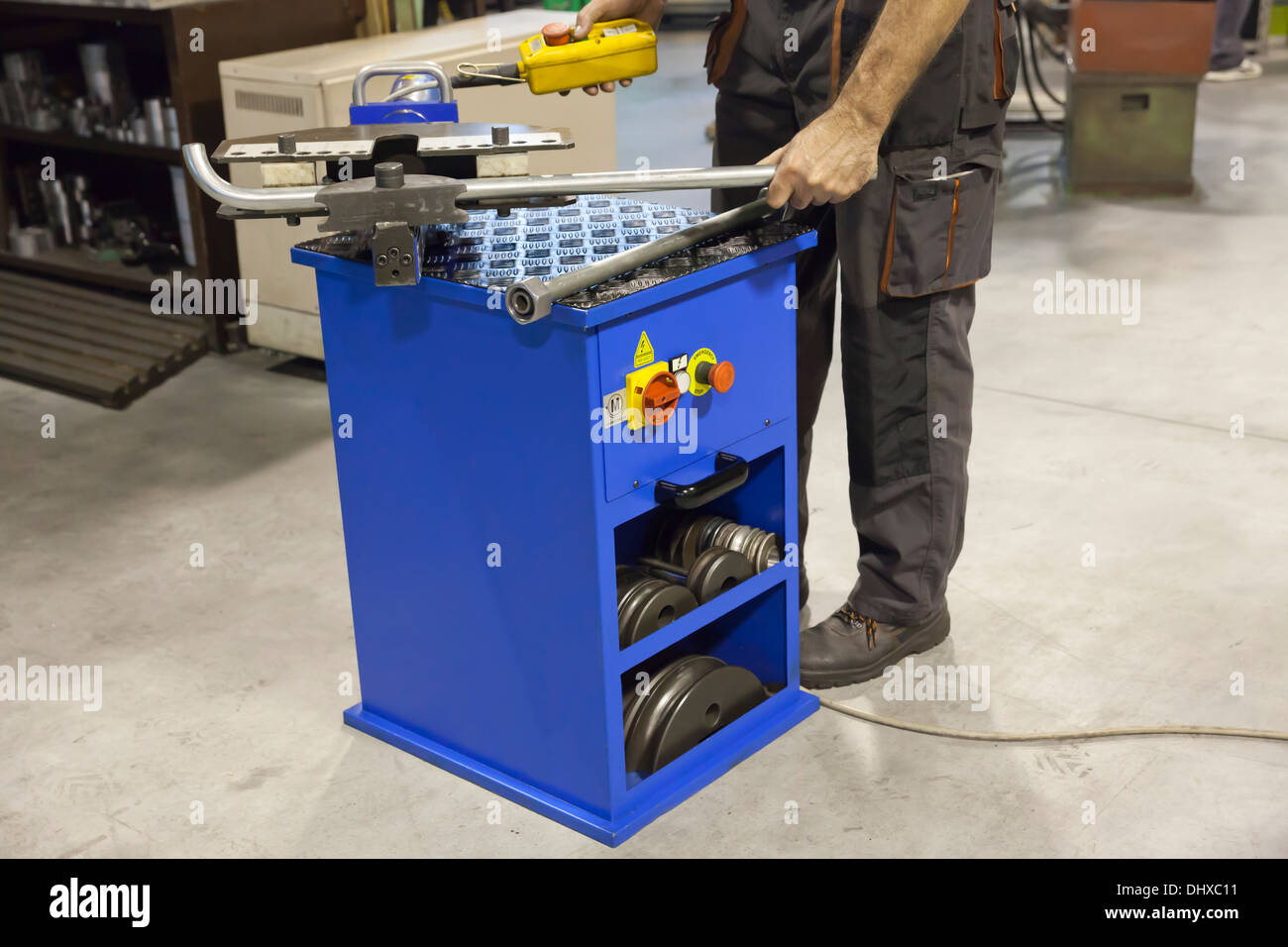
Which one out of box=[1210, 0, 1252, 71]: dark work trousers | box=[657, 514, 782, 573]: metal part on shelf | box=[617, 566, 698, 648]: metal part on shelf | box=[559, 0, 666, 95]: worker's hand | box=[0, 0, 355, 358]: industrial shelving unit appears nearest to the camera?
box=[617, 566, 698, 648]: metal part on shelf

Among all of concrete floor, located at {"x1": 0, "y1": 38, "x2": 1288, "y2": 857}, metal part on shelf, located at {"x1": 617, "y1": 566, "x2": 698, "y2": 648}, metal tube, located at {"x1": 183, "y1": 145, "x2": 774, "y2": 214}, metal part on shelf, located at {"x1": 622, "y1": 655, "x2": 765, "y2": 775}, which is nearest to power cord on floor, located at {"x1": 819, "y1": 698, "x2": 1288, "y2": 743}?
concrete floor, located at {"x1": 0, "y1": 38, "x2": 1288, "y2": 857}

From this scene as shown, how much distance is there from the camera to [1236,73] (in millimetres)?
6727

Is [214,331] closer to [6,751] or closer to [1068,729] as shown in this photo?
[6,751]

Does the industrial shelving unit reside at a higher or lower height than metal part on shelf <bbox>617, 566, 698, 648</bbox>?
higher

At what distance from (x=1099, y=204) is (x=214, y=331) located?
9.96 feet

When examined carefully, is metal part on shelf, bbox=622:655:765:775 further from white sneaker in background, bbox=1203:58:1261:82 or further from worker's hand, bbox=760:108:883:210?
white sneaker in background, bbox=1203:58:1261:82

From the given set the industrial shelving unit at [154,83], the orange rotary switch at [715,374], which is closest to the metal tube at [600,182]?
the orange rotary switch at [715,374]

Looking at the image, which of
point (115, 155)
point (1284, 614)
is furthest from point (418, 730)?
point (115, 155)

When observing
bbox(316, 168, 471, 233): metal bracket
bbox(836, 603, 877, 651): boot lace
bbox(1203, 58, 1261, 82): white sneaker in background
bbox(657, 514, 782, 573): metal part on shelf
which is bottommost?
bbox(836, 603, 877, 651): boot lace

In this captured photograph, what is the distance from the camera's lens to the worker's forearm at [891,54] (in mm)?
1821

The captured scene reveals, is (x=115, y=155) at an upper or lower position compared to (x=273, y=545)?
upper

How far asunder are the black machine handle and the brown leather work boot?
46 centimetres

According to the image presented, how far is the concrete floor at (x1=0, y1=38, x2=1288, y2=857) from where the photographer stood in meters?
1.95

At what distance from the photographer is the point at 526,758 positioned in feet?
6.55
